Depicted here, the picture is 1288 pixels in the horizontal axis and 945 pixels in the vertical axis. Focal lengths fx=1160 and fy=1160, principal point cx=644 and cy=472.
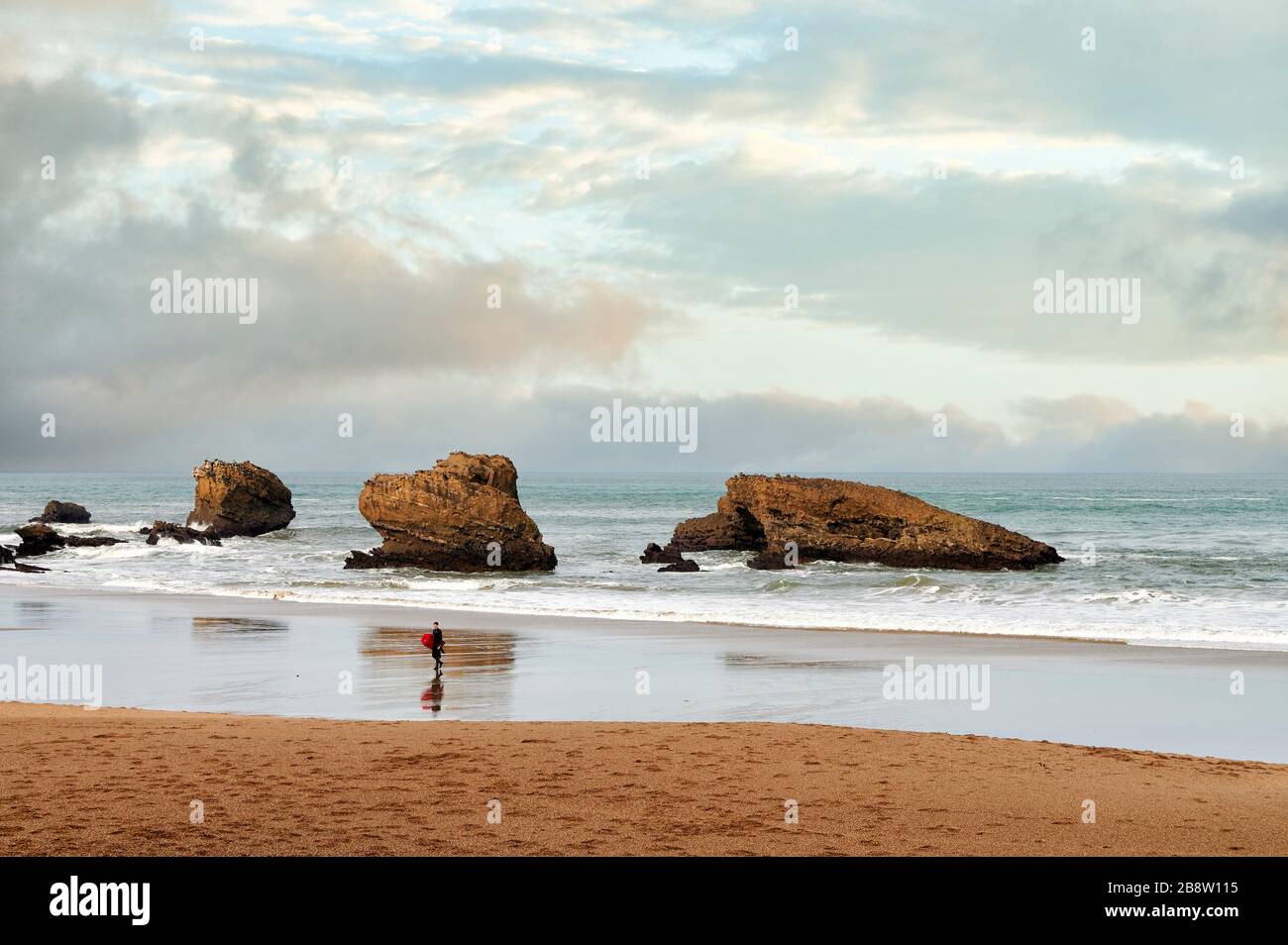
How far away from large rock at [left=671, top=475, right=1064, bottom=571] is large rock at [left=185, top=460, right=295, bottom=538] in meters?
26.4

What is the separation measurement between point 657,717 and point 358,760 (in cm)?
497

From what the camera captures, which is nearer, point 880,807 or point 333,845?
point 333,845

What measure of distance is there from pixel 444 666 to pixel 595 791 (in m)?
10.5

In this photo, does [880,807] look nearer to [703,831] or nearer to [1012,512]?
[703,831]

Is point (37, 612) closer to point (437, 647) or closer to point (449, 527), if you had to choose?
point (437, 647)

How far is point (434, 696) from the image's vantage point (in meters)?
18.0

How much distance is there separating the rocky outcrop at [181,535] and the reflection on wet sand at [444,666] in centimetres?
3915

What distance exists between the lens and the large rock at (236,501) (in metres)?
65.6

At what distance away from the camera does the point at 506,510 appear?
47062mm

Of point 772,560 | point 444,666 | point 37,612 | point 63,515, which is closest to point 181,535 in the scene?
point 63,515

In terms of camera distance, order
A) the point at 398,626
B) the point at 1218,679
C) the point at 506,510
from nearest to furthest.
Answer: the point at 1218,679 < the point at 398,626 < the point at 506,510

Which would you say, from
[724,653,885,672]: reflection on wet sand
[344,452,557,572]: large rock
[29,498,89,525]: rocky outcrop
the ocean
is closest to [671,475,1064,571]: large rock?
the ocean

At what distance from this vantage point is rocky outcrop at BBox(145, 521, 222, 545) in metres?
62.4

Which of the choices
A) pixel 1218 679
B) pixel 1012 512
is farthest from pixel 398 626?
pixel 1012 512
